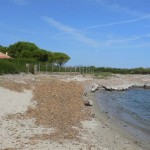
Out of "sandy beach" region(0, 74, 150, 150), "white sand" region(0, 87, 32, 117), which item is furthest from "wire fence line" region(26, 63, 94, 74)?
"sandy beach" region(0, 74, 150, 150)

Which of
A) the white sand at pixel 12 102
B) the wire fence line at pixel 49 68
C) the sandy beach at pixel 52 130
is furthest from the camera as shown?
the wire fence line at pixel 49 68

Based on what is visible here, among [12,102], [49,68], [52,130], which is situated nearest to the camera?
[52,130]

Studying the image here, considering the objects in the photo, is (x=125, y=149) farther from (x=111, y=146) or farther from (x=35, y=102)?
(x=35, y=102)

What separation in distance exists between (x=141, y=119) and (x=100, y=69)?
9285cm

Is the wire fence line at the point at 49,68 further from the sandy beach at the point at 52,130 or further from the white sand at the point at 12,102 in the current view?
the sandy beach at the point at 52,130

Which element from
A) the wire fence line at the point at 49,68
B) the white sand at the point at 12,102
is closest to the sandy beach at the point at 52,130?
the white sand at the point at 12,102

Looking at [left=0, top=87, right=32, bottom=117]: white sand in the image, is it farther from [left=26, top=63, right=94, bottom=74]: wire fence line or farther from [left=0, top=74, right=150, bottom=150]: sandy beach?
[left=26, top=63, right=94, bottom=74]: wire fence line

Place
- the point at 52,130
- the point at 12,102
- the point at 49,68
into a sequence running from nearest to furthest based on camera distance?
the point at 52,130 < the point at 12,102 < the point at 49,68

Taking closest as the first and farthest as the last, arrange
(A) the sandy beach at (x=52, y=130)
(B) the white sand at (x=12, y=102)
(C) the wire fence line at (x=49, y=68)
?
1. (A) the sandy beach at (x=52, y=130)
2. (B) the white sand at (x=12, y=102)
3. (C) the wire fence line at (x=49, y=68)

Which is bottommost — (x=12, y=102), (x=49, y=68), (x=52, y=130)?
(x=52, y=130)

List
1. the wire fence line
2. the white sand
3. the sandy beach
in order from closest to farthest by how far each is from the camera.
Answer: the sandy beach → the white sand → the wire fence line

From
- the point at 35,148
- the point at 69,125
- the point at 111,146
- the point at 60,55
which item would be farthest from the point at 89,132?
the point at 60,55

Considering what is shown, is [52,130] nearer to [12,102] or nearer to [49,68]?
[12,102]

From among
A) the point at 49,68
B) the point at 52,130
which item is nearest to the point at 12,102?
the point at 52,130
